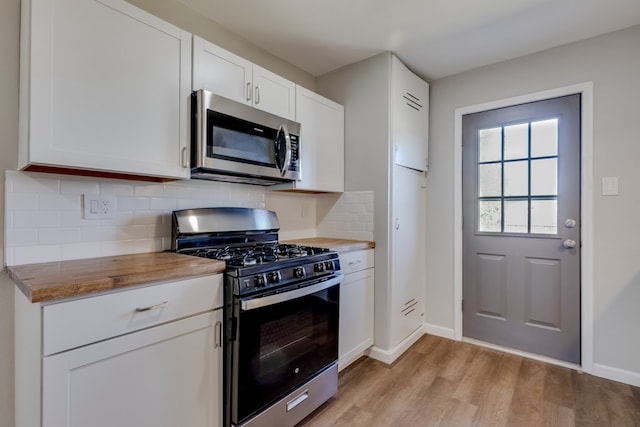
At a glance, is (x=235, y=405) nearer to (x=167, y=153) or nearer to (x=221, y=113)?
(x=167, y=153)

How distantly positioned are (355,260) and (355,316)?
412 millimetres

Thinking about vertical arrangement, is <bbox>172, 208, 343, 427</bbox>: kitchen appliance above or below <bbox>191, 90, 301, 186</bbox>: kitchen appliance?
below

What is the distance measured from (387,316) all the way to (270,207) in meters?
1.26

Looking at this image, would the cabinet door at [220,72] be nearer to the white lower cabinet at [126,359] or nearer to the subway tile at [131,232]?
the subway tile at [131,232]

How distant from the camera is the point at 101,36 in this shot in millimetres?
1351

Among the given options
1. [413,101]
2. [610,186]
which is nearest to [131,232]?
[413,101]

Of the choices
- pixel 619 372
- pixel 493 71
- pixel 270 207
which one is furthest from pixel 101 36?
pixel 619 372

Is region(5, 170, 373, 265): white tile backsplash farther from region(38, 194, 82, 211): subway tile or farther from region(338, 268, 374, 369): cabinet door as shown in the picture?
region(338, 268, 374, 369): cabinet door

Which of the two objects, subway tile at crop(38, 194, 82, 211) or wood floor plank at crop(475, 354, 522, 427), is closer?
subway tile at crop(38, 194, 82, 211)

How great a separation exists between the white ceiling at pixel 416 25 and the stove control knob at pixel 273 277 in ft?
5.28

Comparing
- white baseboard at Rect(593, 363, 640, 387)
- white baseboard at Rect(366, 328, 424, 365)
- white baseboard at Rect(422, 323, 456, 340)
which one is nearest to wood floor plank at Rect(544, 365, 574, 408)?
white baseboard at Rect(593, 363, 640, 387)

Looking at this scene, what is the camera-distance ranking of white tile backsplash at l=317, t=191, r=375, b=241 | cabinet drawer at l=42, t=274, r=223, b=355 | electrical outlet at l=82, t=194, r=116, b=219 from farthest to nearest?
white tile backsplash at l=317, t=191, r=375, b=241 → electrical outlet at l=82, t=194, r=116, b=219 → cabinet drawer at l=42, t=274, r=223, b=355

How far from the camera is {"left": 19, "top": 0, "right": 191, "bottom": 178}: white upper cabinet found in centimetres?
121

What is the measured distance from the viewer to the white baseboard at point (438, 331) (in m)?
2.90
